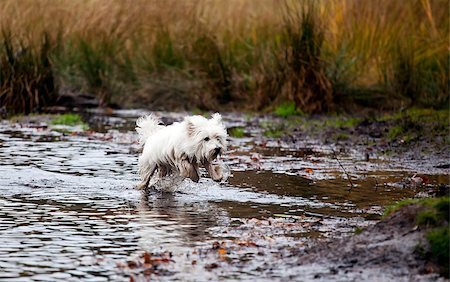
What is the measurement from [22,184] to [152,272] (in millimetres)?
4995

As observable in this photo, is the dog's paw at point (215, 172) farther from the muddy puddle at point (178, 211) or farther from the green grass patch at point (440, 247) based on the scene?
the green grass patch at point (440, 247)

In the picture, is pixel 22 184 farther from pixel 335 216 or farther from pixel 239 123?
pixel 239 123

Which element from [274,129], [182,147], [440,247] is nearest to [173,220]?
[182,147]

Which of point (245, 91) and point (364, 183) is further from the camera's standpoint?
point (245, 91)

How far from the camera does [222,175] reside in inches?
445

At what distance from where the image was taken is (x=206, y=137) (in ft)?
35.4

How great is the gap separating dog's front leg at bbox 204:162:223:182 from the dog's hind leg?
787 millimetres

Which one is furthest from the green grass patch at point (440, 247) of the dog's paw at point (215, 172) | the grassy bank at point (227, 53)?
the grassy bank at point (227, 53)

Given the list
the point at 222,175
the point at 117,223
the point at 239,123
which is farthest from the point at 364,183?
the point at 239,123

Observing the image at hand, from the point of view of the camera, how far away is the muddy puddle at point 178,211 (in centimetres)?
749

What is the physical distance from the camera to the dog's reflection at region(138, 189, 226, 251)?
8422 millimetres

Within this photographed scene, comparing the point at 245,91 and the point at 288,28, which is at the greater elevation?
the point at 288,28

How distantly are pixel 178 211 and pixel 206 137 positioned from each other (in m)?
1.03

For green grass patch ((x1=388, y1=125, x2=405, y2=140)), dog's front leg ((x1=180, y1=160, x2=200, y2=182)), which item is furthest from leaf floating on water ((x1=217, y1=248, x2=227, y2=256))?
green grass patch ((x1=388, y1=125, x2=405, y2=140))
